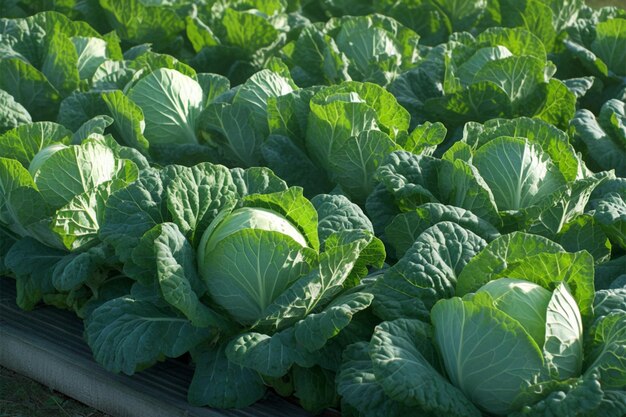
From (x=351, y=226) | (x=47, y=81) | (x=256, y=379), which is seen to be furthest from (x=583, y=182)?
(x=47, y=81)

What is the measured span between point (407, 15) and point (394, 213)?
10.4ft

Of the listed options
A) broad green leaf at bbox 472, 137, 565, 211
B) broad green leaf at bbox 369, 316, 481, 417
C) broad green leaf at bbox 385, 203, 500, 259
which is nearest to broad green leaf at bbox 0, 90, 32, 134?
broad green leaf at bbox 385, 203, 500, 259

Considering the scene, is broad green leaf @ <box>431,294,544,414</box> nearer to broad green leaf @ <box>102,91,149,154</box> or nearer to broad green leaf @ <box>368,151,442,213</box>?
broad green leaf @ <box>368,151,442,213</box>

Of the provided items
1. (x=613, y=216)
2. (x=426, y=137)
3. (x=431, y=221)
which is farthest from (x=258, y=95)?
(x=613, y=216)

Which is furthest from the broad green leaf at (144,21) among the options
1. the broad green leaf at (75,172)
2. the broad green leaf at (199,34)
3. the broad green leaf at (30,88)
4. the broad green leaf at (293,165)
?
the broad green leaf at (75,172)

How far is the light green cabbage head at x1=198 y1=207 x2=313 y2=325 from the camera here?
342cm

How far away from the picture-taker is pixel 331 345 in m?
3.56

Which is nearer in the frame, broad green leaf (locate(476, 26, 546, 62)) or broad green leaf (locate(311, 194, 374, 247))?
broad green leaf (locate(311, 194, 374, 247))

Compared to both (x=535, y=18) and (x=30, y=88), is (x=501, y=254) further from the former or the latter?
(x=535, y=18)

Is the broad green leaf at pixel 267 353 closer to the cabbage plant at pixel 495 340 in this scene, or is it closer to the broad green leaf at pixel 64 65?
the cabbage plant at pixel 495 340

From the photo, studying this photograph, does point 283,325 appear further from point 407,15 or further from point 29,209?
point 407,15

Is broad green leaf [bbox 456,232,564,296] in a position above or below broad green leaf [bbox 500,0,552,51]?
above

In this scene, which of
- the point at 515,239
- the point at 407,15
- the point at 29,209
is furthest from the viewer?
the point at 407,15

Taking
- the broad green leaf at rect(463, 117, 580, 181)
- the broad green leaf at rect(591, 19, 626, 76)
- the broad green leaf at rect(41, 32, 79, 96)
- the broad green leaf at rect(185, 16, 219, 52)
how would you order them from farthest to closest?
the broad green leaf at rect(185, 16, 219, 52), the broad green leaf at rect(591, 19, 626, 76), the broad green leaf at rect(41, 32, 79, 96), the broad green leaf at rect(463, 117, 580, 181)
